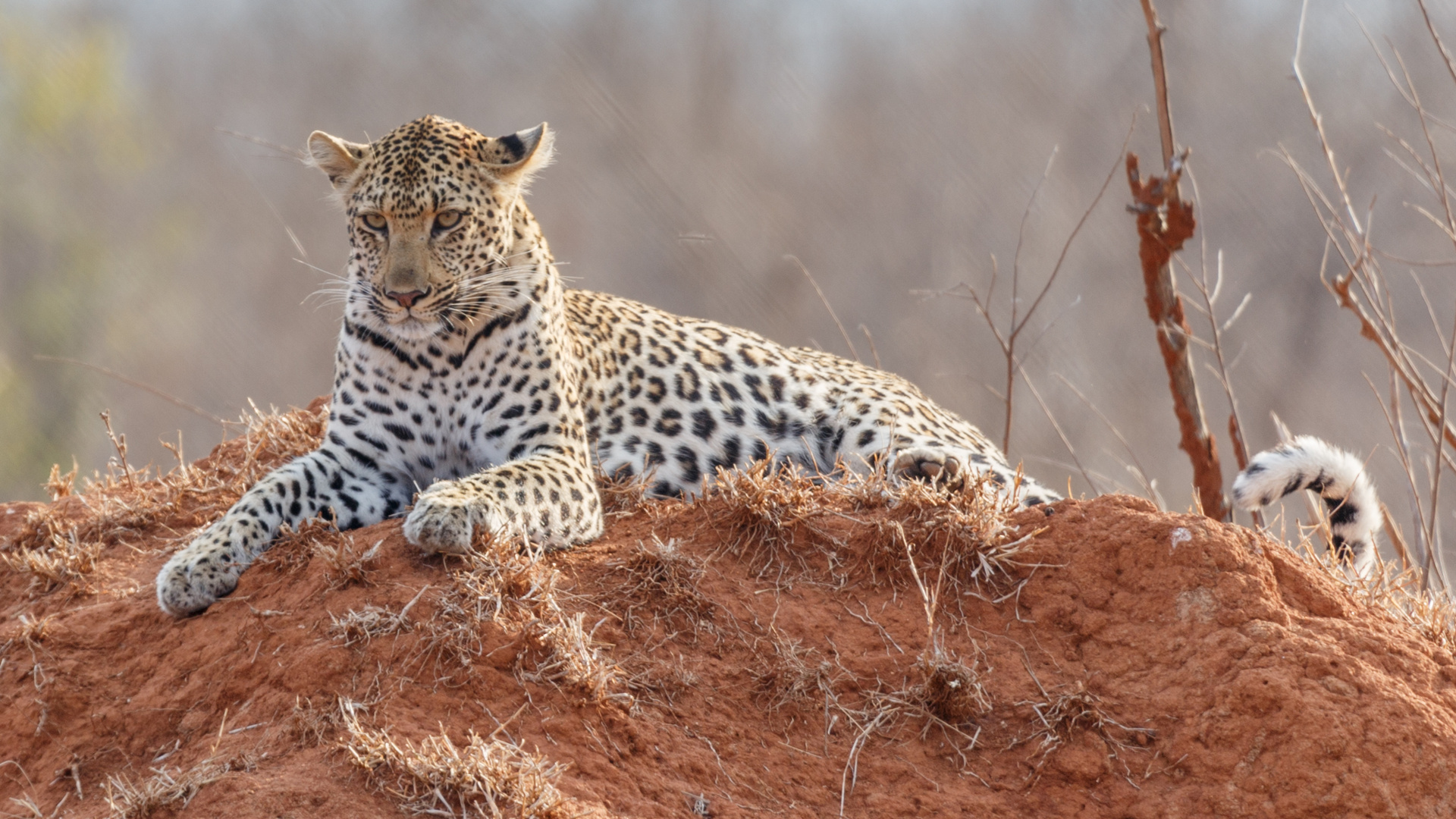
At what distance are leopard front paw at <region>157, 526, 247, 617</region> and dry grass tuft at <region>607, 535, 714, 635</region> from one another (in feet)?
4.64

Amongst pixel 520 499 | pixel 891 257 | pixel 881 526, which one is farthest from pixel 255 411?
pixel 891 257

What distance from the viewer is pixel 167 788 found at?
3.31m

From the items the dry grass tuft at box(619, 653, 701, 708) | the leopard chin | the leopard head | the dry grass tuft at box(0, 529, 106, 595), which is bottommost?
the dry grass tuft at box(0, 529, 106, 595)

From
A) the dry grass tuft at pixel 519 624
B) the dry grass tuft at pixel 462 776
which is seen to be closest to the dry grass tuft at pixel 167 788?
the dry grass tuft at pixel 462 776

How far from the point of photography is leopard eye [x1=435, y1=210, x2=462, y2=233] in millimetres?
5223

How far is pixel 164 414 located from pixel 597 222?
649 cm

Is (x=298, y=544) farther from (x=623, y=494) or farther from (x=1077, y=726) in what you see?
(x=1077, y=726)

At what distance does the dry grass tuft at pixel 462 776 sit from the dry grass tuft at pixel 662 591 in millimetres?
809

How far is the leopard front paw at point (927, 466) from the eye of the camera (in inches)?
200

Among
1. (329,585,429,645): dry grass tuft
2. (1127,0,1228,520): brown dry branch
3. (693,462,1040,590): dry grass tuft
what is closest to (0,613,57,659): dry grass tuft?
(329,585,429,645): dry grass tuft

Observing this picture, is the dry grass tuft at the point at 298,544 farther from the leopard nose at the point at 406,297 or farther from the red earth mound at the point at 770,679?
the leopard nose at the point at 406,297

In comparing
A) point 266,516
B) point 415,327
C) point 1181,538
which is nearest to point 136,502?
point 266,516

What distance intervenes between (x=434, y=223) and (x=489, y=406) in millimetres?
804

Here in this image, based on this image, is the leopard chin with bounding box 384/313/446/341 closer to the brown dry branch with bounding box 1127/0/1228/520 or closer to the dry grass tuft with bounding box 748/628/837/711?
the dry grass tuft with bounding box 748/628/837/711
